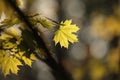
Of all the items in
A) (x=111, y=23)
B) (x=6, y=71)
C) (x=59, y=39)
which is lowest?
(x=6, y=71)

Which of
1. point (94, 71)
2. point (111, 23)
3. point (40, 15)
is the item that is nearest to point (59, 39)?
point (40, 15)

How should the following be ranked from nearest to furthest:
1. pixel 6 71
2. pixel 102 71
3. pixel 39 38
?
pixel 39 38 → pixel 6 71 → pixel 102 71

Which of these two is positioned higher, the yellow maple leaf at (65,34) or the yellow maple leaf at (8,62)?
the yellow maple leaf at (65,34)

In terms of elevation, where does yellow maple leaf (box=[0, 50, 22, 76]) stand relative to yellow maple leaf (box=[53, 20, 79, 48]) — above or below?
below

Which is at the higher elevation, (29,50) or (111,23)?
(111,23)

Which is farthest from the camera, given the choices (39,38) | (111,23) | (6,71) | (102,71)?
(102,71)

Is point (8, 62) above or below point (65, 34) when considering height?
below

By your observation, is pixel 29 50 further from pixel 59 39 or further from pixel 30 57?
pixel 59 39

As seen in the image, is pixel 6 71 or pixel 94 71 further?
pixel 94 71
